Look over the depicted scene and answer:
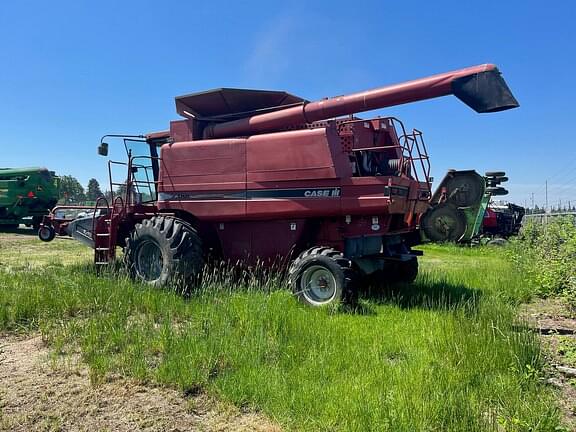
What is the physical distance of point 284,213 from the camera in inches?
263

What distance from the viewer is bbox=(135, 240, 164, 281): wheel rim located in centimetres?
737

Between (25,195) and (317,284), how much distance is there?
56.8ft

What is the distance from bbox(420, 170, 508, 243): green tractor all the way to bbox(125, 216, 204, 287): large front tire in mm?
8275

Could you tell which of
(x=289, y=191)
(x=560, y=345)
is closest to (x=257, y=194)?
(x=289, y=191)

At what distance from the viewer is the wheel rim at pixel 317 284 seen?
609 centimetres

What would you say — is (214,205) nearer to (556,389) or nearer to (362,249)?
(362,249)

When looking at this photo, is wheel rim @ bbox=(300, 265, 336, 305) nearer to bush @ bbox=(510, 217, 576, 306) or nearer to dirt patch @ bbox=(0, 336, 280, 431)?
dirt patch @ bbox=(0, 336, 280, 431)

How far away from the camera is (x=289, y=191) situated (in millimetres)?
6602

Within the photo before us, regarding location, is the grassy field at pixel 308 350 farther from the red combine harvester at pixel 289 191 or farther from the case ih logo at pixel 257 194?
the case ih logo at pixel 257 194

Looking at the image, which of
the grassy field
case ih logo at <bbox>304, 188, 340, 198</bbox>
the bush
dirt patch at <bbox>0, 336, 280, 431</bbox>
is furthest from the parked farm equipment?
dirt patch at <bbox>0, 336, 280, 431</bbox>

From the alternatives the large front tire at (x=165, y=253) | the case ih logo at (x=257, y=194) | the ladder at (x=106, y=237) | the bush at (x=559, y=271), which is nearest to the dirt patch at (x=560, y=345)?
the bush at (x=559, y=271)

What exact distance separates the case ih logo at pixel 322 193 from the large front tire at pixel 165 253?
1936 millimetres

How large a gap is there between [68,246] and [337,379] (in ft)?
41.5

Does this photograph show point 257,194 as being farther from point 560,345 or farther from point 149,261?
point 560,345
